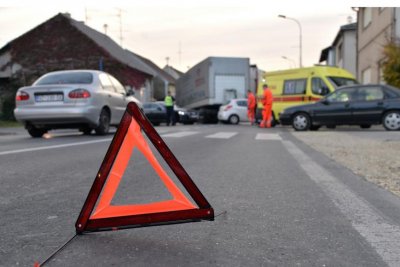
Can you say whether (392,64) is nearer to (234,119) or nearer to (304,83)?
(304,83)

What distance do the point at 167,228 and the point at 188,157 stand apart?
13.3 feet

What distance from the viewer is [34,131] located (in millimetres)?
11555

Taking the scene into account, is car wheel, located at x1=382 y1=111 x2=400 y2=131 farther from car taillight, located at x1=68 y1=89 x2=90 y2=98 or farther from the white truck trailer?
the white truck trailer

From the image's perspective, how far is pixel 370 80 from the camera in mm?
26078

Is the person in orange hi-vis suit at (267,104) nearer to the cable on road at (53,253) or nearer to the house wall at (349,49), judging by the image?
the cable on road at (53,253)

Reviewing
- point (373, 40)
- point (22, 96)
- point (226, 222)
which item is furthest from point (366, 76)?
point (226, 222)

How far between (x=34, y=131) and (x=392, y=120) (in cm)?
1015

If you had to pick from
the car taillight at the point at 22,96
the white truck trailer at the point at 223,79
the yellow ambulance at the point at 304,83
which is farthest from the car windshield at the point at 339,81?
the car taillight at the point at 22,96

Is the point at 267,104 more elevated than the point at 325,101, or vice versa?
the point at 325,101

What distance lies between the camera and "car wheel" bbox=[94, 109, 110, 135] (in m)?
11.4

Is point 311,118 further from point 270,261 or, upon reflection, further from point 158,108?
point 270,261

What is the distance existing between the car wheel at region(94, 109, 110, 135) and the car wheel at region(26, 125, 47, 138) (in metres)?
1.36

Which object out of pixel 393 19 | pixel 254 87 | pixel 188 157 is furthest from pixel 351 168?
pixel 254 87

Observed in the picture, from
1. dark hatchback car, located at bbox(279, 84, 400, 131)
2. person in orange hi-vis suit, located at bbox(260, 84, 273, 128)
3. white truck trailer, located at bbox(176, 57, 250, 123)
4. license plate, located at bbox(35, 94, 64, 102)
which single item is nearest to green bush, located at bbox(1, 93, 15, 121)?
white truck trailer, located at bbox(176, 57, 250, 123)
